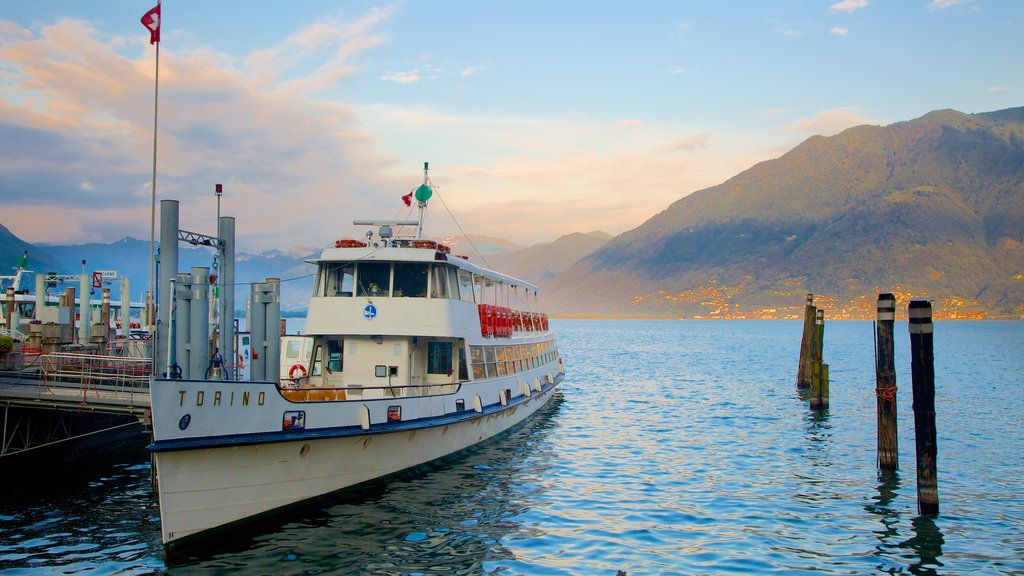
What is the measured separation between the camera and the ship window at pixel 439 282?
22062mm

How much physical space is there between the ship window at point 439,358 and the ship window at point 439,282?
5.35ft

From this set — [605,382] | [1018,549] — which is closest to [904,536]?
[1018,549]

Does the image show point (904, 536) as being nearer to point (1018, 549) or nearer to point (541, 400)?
point (1018, 549)

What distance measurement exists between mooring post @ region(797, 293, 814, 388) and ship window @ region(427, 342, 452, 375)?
2252 centimetres

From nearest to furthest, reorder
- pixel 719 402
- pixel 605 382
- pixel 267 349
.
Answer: pixel 267 349 < pixel 719 402 < pixel 605 382

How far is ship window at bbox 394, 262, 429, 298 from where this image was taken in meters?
22.0

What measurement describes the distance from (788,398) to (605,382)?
1363cm

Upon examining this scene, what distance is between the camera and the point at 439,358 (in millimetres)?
22891

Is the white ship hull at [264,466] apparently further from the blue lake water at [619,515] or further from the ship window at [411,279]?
the ship window at [411,279]

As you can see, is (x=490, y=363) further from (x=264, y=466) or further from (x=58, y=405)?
(x=58, y=405)

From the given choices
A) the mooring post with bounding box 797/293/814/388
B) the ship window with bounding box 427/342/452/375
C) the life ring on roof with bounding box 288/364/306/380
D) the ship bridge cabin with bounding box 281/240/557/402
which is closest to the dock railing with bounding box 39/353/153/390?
the life ring on roof with bounding box 288/364/306/380

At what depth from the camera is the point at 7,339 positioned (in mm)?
26078

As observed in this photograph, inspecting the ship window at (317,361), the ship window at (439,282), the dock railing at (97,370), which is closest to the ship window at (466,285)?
the ship window at (439,282)

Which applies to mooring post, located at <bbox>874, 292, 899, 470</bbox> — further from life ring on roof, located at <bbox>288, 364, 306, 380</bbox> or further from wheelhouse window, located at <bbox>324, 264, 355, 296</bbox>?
life ring on roof, located at <bbox>288, 364, 306, 380</bbox>
